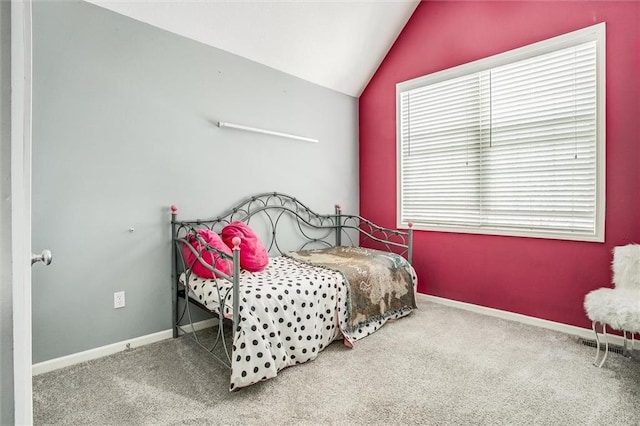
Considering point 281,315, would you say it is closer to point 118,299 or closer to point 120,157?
point 118,299

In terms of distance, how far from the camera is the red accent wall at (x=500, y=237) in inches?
83.7

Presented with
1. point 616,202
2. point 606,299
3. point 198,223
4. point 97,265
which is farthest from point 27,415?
point 616,202

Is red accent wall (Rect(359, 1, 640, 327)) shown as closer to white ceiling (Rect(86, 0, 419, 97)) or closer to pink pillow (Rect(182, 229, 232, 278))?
white ceiling (Rect(86, 0, 419, 97))

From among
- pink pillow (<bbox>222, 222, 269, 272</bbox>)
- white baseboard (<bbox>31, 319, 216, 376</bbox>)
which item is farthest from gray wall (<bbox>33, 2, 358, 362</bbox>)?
pink pillow (<bbox>222, 222, 269, 272</bbox>)

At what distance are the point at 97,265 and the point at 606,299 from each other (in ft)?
9.69

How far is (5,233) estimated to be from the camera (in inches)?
23.2

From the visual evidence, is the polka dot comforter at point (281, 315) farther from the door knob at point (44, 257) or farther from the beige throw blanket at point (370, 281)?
the door knob at point (44, 257)

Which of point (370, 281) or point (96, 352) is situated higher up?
point (370, 281)

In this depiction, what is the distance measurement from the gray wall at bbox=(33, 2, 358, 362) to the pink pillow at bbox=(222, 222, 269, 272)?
1.09 feet

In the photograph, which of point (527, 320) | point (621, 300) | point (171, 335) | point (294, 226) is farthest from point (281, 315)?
point (527, 320)

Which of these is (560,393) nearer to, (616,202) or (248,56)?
(616,202)

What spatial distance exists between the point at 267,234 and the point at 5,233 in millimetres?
2319

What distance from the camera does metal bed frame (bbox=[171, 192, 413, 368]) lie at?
5.95 feet

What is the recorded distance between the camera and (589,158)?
227cm
